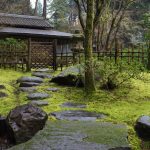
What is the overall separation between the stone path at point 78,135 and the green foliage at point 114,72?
2617 millimetres

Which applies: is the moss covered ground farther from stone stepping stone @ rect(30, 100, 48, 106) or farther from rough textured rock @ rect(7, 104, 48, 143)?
rough textured rock @ rect(7, 104, 48, 143)

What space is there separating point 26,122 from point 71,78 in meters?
4.76

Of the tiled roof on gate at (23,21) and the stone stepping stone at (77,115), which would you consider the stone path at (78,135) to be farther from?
the tiled roof on gate at (23,21)

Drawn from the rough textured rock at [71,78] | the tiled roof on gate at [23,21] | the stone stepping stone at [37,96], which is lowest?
the stone stepping stone at [37,96]

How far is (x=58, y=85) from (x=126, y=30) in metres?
27.0

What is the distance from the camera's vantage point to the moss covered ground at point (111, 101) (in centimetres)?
674

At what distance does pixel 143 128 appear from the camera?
5.71m

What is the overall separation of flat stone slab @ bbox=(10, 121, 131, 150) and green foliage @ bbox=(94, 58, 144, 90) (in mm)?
3380

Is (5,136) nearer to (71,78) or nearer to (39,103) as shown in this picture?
(39,103)

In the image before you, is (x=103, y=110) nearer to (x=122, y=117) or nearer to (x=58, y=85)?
(x=122, y=117)

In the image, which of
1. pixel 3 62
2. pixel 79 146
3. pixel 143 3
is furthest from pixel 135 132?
pixel 143 3

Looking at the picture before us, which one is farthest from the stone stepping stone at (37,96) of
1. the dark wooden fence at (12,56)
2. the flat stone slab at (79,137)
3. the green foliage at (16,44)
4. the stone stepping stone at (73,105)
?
the green foliage at (16,44)

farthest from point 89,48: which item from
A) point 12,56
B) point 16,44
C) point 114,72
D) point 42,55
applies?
point 16,44

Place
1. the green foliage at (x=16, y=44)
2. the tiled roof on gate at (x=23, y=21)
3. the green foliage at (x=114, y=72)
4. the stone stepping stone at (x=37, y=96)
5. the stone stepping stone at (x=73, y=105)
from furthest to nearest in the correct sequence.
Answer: the tiled roof on gate at (x=23, y=21), the green foliage at (x=16, y=44), the green foliage at (x=114, y=72), the stone stepping stone at (x=37, y=96), the stone stepping stone at (x=73, y=105)
